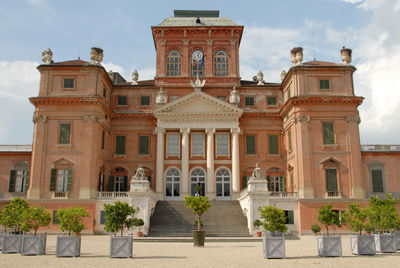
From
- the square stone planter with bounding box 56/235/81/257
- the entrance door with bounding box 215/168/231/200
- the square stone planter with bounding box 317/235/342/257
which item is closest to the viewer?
the square stone planter with bounding box 56/235/81/257

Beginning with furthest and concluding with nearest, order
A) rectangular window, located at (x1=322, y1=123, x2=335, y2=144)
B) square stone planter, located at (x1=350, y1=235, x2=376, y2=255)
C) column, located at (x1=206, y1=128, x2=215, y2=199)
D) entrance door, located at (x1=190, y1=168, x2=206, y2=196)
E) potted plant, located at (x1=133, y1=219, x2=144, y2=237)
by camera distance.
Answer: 1. entrance door, located at (x1=190, y1=168, x2=206, y2=196)
2. column, located at (x1=206, y1=128, x2=215, y2=199)
3. rectangular window, located at (x1=322, y1=123, x2=335, y2=144)
4. potted plant, located at (x1=133, y1=219, x2=144, y2=237)
5. square stone planter, located at (x1=350, y1=235, x2=376, y2=255)

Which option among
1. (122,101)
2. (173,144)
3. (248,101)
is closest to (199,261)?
(173,144)

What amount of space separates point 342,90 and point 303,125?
17.0 ft

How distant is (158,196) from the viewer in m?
38.2

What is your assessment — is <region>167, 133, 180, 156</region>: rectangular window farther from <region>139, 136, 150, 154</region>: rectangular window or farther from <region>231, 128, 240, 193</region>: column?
<region>231, 128, 240, 193</region>: column

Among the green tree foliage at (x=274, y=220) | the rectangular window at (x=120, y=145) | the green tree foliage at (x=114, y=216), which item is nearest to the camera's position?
the green tree foliage at (x=114, y=216)

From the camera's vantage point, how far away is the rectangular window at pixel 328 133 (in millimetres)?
35250

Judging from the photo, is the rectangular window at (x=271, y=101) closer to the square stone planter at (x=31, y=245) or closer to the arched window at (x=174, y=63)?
the arched window at (x=174, y=63)

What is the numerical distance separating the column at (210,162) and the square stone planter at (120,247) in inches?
847

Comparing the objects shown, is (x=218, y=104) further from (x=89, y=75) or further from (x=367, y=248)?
(x=367, y=248)

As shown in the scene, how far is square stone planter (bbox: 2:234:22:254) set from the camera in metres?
18.6

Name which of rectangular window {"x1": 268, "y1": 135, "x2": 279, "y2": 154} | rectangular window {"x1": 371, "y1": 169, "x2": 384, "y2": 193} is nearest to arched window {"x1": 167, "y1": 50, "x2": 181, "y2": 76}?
rectangular window {"x1": 268, "y1": 135, "x2": 279, "y2": 154}

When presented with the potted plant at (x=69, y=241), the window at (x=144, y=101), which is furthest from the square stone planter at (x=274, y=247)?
the window at (x=144, y=101)

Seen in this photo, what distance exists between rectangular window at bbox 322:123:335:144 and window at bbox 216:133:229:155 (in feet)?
32.4
